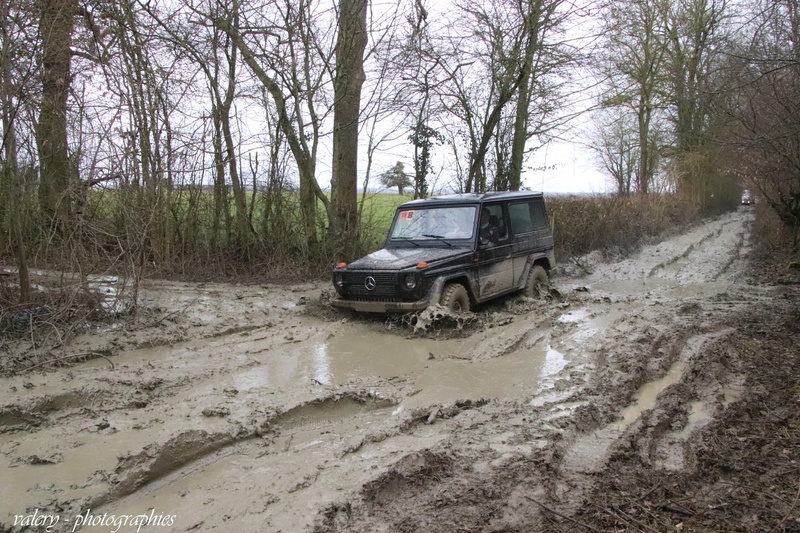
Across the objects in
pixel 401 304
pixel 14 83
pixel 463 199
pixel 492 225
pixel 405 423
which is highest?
pixel 14 83

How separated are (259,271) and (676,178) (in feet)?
90.5

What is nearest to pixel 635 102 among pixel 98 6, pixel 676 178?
pixel 676 178

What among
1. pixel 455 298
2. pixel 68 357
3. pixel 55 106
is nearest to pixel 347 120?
pixel 55 106

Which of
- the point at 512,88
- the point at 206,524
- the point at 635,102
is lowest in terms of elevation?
the point at 206,524

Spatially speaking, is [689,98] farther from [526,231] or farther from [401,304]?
[401,304]

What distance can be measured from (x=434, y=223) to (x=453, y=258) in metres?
1.03

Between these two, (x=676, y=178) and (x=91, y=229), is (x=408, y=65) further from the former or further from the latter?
(x=676, y=178)

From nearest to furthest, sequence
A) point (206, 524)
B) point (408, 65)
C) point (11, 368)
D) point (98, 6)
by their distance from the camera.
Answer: point (206, 524), point (11, 368), point (98, 6), point (408, 65)

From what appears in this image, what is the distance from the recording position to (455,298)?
761 centimetres

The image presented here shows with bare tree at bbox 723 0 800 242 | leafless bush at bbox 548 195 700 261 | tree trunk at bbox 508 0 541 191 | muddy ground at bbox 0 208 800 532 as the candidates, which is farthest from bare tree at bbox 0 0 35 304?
leafless bush at bbox 548 195 700 261

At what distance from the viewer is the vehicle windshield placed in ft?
27.1

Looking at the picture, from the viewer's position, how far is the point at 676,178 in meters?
31.6

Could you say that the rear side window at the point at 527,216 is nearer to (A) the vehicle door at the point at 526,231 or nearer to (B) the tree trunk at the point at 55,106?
(A) the vehicle door at the point at 526,231

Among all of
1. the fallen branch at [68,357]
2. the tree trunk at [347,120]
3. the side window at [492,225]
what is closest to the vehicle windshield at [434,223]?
the side window at [492,225]
